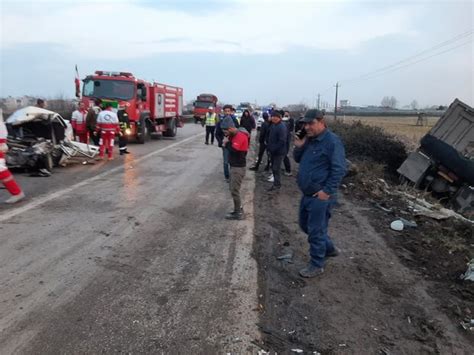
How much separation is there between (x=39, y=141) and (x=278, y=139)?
5895 millimetres

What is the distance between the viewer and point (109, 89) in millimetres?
17203

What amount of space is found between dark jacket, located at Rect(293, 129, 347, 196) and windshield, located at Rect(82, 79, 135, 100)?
45.7 ft

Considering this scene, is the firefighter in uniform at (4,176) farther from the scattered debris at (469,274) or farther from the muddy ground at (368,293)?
the scattered debris at (469,274)

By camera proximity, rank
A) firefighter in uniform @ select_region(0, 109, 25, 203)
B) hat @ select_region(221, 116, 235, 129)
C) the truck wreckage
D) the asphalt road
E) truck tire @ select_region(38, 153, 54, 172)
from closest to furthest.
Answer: the asphalt road → hat @ select_region(221, 116, 235, 129) → firefighter in uniform @ select_region(0, 109, 25, 203) → the truck wreckage → truck tire @ select_region(38, 153, 54, 172)

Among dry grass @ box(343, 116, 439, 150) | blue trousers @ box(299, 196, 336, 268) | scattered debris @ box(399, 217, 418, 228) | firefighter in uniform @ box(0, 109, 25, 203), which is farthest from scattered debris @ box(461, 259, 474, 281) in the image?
dry grass @ box(343, 116, 439, 150)

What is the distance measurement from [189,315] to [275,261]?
5.37ft

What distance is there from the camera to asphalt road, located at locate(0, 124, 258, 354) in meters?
3.32

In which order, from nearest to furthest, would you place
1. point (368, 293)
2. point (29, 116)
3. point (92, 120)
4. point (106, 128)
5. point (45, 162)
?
point (368, 293) → point (45, 162) → point (29, 116) → point (106, 128) → point (92, 120)

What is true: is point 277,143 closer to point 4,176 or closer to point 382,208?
point 382,208

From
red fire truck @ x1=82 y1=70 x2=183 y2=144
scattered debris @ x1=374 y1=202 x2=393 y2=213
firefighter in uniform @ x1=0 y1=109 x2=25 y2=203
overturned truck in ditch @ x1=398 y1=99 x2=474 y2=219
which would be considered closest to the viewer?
firefighter in uniform @ x1=0 y1=109 x2=25 y2=203

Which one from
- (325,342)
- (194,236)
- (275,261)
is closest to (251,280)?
(275,261)

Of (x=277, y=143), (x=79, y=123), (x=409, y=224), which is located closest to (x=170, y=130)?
(x=79, y=123)

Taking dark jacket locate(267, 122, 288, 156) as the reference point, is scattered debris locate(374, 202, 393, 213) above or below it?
below

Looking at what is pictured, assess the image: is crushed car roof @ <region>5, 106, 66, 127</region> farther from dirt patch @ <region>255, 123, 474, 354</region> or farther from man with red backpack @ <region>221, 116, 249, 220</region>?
dirt patch @ <region>255, 123, 474, 354</region>
